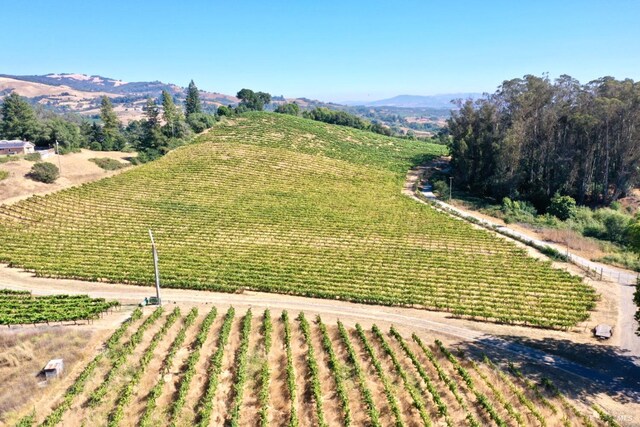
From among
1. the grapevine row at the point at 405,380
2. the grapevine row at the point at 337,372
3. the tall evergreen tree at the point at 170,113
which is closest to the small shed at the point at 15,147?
the tall evergreen tree at the point at 170,113

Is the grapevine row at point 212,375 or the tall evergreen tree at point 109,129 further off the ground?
the tall evergreen tree at point 109,129

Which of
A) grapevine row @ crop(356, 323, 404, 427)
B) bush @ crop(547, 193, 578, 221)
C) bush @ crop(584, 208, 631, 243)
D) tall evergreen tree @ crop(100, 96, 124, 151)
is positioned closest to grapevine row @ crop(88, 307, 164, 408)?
grapevine row @ crop(356, 323, 404, 427)

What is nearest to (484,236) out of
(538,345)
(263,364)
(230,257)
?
(538,345)

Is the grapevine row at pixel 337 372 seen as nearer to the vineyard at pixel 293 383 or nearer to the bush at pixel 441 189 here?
the vineyard at pixel 293 383

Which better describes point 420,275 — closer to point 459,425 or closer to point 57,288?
point 459,425

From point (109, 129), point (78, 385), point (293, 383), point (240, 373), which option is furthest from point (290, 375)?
point (109, 129)

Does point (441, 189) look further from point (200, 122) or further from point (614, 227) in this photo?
point (200, 122)

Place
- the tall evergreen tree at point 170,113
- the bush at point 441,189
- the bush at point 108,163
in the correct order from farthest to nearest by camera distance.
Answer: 1. the tall evergreen tree at point 170,113
2. the bush at point 108,163
3. the bush at point 441,189
